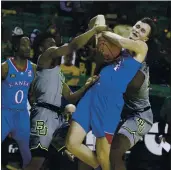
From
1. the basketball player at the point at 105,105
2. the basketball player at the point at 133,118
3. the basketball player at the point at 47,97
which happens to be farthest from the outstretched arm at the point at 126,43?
the basketball player at the point at 47,97

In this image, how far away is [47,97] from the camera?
3100 millimetres

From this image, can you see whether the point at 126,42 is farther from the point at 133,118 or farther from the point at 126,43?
the point at 133,118

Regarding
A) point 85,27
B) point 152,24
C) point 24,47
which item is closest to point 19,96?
point 24,47

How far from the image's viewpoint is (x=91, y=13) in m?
3.16

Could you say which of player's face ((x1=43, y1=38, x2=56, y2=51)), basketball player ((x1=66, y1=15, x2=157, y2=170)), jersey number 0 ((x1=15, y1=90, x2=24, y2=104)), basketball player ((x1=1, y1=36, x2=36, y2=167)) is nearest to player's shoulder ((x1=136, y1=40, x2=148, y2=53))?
basketball player ((x1=66, y1=15, x2=157, y2=170))

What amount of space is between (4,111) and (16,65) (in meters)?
0.31

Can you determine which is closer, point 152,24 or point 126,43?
point 126,43

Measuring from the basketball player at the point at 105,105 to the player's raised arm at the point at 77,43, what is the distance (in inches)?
2.3

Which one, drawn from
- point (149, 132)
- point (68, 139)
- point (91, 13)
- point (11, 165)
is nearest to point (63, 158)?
point (68, 139)

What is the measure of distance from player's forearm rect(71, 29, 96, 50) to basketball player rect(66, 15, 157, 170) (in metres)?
0.08

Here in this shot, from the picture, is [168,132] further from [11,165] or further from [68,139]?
[11,165]

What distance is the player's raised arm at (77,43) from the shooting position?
10.0 feet

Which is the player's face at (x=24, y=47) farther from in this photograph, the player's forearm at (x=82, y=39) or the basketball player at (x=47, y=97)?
the player's forearm at (x=82, y=39)

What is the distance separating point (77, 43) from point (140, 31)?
0.41 meters
